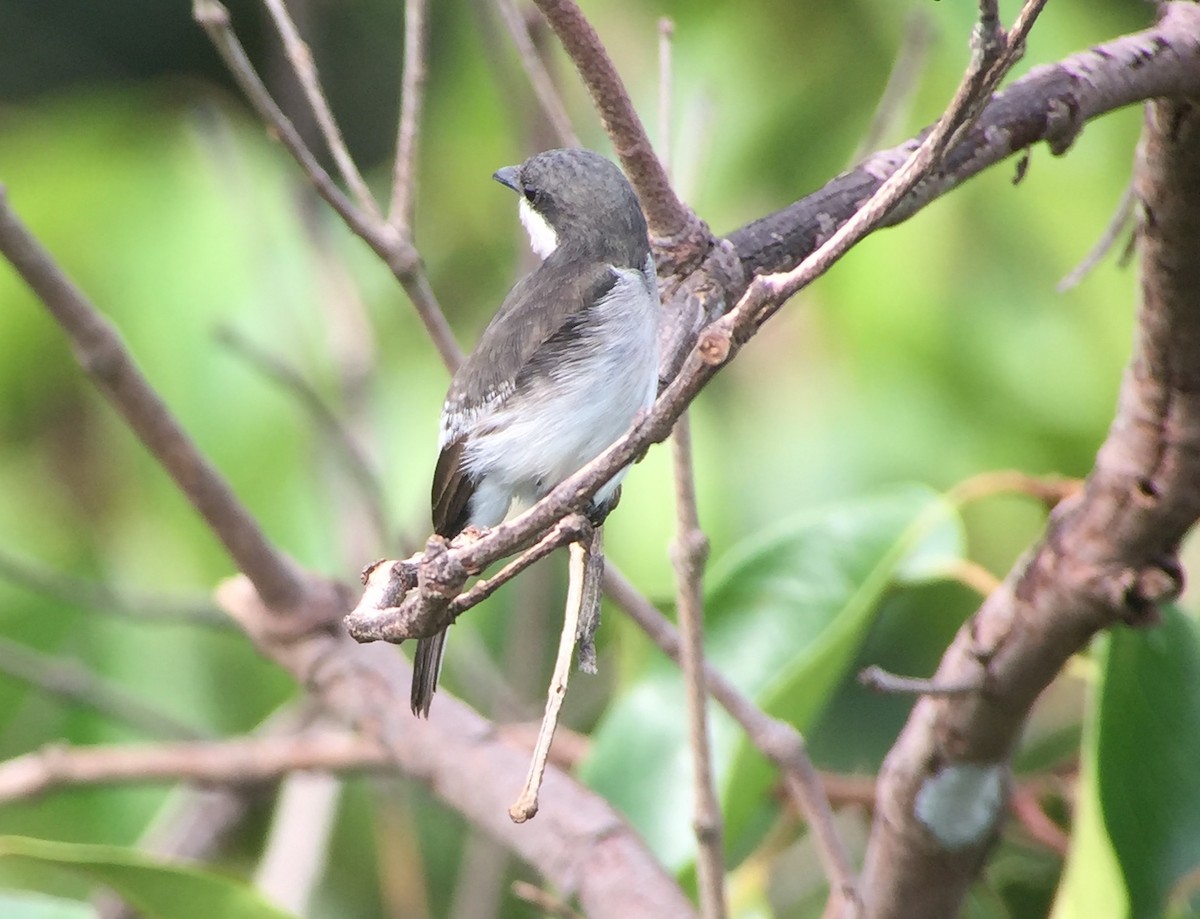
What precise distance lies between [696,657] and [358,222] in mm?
549

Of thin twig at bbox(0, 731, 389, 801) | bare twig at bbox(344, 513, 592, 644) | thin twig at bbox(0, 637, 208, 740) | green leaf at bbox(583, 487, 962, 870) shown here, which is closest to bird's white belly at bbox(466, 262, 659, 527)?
bare twig at bbox(344, 513, 592, 644)

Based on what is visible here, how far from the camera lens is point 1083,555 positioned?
4.70 feet

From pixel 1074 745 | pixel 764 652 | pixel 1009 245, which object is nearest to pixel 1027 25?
pixel 764 652

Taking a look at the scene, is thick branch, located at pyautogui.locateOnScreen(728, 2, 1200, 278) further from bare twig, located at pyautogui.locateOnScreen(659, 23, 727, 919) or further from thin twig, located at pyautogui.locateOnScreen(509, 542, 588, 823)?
thin twig, located at pyautogui.locateOnScreen(509, 542, 588, 823)

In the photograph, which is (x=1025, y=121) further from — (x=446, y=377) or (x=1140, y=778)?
(x=446, y=377)

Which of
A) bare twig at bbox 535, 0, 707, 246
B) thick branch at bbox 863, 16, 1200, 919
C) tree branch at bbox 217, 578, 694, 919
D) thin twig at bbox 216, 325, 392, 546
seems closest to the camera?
bare twig at bbox 535, 0, 707, 246

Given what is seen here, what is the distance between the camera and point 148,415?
5.67ft

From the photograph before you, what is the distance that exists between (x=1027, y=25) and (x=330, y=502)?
2.11 m

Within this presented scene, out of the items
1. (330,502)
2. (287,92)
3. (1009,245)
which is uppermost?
(287,92)

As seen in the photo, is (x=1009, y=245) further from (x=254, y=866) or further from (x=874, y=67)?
(x=254, y=866)

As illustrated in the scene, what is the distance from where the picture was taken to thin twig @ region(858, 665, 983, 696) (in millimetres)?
1330

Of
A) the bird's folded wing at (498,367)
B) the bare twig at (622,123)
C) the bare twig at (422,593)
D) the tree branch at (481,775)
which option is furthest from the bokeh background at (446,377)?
the bare twig at (422,593)

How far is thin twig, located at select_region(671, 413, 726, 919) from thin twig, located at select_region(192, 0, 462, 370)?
0.33 metres

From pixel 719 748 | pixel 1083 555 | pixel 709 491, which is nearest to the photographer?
pixel 1083 555
